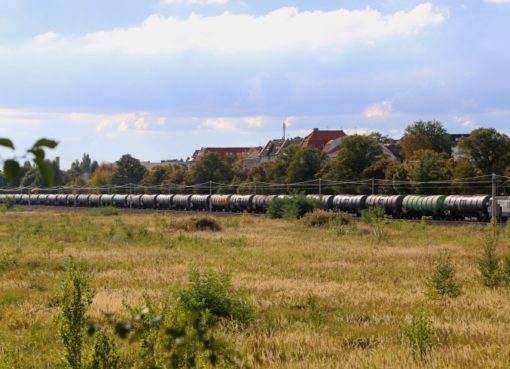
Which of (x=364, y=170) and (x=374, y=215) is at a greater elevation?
(x=364, y=170)

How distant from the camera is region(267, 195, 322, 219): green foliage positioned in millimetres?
67062

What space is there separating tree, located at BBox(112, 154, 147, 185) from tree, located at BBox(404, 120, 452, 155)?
6433 centimetres

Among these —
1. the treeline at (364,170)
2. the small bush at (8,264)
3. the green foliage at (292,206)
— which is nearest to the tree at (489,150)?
the treeline at (364,170)

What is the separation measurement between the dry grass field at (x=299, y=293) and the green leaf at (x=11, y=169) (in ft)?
11.2

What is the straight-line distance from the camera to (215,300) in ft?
52.7

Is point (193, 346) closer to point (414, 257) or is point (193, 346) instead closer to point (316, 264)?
point (316, 264)

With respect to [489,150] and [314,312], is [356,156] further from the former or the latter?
[314,312]

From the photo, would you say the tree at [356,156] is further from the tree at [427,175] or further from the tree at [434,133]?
the tree at [434,133]

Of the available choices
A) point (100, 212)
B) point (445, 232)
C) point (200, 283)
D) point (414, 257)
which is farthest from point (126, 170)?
point (200, 283)

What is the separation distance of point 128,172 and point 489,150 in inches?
3794

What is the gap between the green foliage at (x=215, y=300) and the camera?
608 inches

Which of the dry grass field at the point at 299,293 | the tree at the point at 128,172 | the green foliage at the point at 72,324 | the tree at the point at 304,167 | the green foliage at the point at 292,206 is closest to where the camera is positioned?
the green foliage at the point at 72,324

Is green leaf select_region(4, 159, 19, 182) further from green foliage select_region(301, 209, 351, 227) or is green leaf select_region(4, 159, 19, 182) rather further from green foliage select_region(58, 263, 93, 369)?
green foliage select_region(301, 209, 351, 227)

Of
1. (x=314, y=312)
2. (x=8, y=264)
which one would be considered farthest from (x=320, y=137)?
(x=314, y=312)
